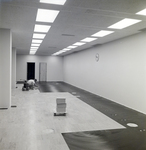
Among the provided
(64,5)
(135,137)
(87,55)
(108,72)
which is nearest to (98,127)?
(135,137)

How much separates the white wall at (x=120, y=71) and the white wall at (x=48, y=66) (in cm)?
629

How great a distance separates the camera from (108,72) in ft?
25.1

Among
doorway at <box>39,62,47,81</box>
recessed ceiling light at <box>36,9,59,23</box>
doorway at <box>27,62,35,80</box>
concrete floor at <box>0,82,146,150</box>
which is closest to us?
concrete floor at <box>0,82,146,150</box>

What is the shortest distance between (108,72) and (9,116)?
4.93 m

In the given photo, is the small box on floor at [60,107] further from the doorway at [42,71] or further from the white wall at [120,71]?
the doorway at [42,71]

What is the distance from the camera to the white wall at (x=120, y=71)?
5.47 metres

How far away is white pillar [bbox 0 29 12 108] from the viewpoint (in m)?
5.40

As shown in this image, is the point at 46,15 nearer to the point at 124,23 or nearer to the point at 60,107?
the point at 124,23

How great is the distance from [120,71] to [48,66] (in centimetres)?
1073

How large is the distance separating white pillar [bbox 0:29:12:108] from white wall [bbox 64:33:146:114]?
14.7 feet

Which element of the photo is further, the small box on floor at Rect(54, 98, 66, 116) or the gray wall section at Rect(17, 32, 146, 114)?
the gray wall section at Rect(17, 32, 146, 114)

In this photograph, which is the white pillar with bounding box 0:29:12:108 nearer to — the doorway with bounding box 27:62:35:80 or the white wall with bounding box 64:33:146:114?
the white wall with bounding box 64:33:146:114

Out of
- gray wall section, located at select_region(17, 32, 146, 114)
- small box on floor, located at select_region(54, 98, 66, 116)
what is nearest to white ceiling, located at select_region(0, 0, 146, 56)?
gray wall section, located at select_region(17, 32, 146, 114)

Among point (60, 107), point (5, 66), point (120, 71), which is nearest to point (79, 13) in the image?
point (60, 107)
